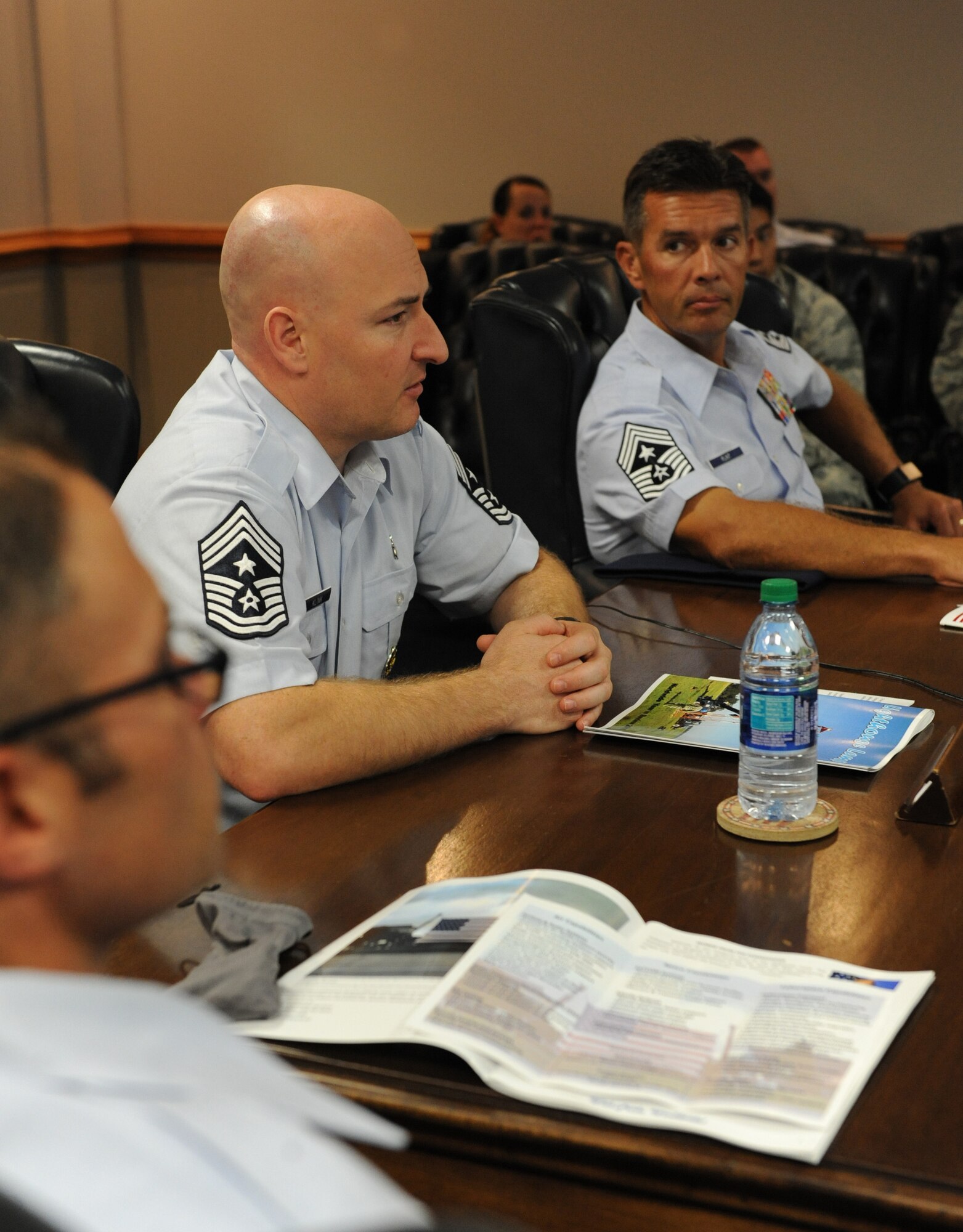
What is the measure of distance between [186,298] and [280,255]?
15.9 ft

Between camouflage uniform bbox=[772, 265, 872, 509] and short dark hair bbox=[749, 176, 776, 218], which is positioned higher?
short dark hair bbox=[749, 176, 776, 218]

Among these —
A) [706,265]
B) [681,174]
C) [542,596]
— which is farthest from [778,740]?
[681,174]

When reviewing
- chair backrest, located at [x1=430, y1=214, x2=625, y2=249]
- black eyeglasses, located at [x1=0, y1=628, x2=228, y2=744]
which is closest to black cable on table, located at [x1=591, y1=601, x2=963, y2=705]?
black eyeglasses, located at [x1=0, y1=628, x2=228, y2=744]

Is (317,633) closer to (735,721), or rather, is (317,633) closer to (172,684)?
(735,721)

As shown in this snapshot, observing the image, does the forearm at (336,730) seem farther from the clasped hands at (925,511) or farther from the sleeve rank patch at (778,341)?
the sleeve rank patch at (778,341)

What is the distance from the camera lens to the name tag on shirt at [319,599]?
174 centimetres

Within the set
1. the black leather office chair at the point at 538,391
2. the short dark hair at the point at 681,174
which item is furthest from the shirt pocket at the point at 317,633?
the short dark hair at the point at 681,174

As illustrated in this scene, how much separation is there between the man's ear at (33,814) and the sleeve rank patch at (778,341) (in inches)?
105

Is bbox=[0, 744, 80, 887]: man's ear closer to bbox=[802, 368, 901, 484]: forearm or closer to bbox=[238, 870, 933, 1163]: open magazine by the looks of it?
bbox=[238, 870, 933, 1163]: open magazine

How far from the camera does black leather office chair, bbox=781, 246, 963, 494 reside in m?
4.23

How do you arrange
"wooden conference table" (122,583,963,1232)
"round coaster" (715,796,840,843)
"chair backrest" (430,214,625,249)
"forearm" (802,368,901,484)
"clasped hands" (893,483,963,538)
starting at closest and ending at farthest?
"wooden conference table" (122,583,963,1232) < "round coaster" (715,796,840,843) < "clasped hands" (893,483,963,538) < "forearm" (802,368,901,484) < "chair backrest" (430,214,625,249)

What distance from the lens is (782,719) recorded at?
1245 mm

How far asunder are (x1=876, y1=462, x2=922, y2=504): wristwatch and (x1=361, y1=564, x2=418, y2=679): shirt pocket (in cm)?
141

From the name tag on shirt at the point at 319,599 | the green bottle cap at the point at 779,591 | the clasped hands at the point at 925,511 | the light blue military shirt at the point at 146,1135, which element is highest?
the light blue military shirt at the point at 146,1135
